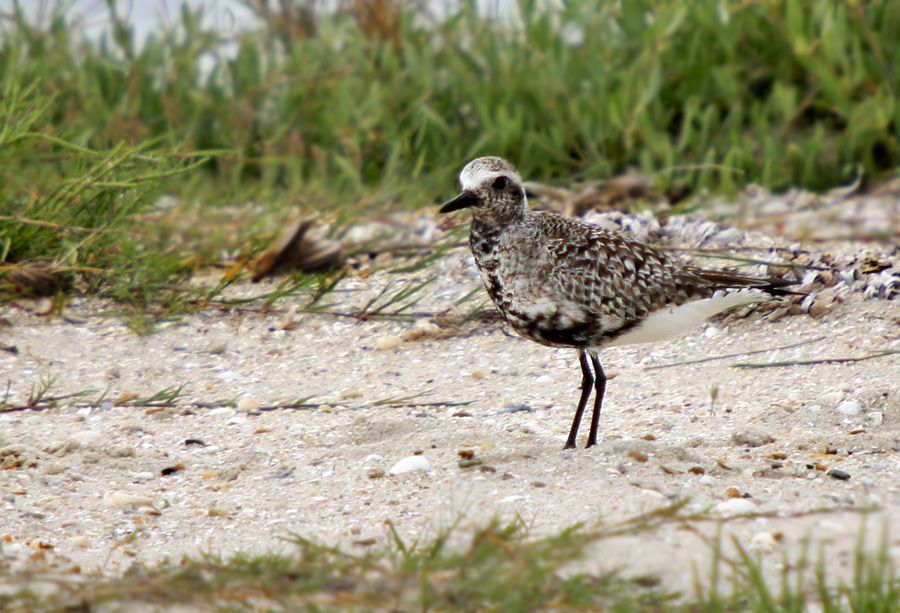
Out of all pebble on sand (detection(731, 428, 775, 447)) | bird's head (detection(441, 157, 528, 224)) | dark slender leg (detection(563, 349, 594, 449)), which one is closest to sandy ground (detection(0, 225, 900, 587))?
pebble on sand (detection(731, 428, 775, 447))

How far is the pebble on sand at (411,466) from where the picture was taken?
13.7 feet

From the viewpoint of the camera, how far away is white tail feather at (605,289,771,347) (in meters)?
4.49

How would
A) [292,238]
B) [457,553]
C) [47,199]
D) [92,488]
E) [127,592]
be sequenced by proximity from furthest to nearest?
[292,238]
[47,199]
[92,488]
[457,553]
[127,592]

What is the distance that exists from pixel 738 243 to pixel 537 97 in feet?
6.64

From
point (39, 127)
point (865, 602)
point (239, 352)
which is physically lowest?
point (239, 352)

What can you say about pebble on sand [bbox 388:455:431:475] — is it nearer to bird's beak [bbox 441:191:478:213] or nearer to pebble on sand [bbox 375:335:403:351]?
bird's beak [bbox 441:191:478:213]

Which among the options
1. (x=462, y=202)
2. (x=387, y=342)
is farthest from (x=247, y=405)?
(x=462, y=202)

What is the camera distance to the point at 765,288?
15.2 feet

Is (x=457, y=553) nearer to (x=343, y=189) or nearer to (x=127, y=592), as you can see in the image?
Result: (x=127, y=592)

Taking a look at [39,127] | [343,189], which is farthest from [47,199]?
[343,189]

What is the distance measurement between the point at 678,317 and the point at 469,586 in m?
1.88

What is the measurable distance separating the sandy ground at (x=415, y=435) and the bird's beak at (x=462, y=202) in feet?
2.48

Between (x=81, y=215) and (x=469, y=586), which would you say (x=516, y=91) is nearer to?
(x=81, y=215)

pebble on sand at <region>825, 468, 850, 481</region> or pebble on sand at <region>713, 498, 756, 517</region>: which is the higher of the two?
pebble on sand at <region>713, 498, 756, 517</region>
